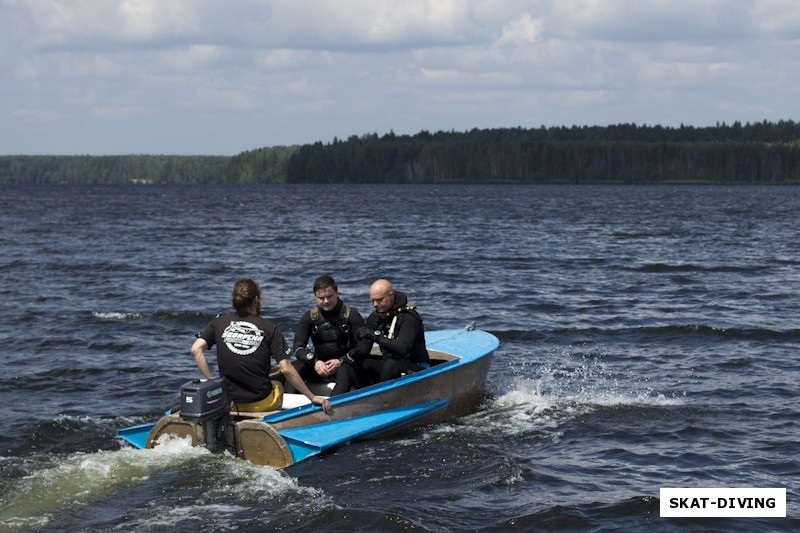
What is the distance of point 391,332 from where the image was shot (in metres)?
13.2

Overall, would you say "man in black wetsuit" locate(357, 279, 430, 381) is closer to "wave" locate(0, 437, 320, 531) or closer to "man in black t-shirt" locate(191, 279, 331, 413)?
"man in black t-shirt" locate(191, 279, 331, 413)

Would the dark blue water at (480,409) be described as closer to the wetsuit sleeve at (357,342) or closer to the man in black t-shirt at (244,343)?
the man in black t-shirt at (244,343)

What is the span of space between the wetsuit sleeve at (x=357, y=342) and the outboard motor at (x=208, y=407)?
1996 mm

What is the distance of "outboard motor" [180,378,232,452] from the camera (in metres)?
11.1

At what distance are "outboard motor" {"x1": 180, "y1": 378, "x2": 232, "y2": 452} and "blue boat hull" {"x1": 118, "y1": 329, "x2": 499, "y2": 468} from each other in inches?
5.3

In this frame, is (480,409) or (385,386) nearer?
(385,386)

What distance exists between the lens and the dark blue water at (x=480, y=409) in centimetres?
1059

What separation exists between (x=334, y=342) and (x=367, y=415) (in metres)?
0.99

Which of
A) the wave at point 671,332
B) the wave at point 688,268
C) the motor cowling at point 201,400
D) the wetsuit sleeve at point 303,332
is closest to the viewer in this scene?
the motor cowling at point 201,400

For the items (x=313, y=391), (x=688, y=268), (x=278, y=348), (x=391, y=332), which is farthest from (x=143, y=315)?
(x=688, y=268)

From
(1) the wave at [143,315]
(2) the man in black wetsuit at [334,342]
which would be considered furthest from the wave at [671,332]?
(2) the man in black wetsuit at [334,342]

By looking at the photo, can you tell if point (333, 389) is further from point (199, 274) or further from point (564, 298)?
point (199, 274)

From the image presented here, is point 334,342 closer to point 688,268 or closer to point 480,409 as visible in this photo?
point 480,409

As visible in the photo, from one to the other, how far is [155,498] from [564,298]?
1750cm
